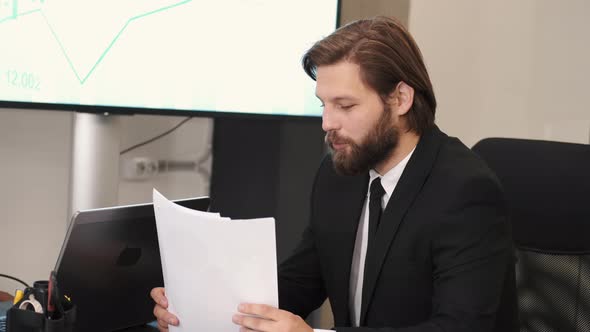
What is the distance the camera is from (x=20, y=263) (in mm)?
2121

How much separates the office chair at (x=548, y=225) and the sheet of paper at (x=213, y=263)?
653 millimetres

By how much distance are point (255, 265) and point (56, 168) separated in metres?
1.16

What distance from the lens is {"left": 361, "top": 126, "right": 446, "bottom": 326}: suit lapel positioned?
4.65ft

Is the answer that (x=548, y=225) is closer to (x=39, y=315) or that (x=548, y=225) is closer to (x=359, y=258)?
(x=359, y=258)

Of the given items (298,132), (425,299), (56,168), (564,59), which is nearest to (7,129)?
(56,168)

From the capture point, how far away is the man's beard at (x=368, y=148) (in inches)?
56.9

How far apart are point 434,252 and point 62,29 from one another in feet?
3.51

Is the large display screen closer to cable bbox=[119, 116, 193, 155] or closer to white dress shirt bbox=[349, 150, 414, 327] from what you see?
cable bbox=[119, 116, 193, 155]

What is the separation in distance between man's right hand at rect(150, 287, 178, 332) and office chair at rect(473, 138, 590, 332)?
0.76 metres

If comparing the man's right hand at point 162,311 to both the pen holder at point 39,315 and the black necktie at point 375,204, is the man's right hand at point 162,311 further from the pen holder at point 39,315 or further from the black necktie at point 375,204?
the black necktie at point 375,204

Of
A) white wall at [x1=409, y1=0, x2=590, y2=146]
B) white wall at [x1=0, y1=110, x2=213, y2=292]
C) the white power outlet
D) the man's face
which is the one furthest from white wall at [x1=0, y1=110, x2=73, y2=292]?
white wall at [x1=409, y1=0, x2=590, y2=146]

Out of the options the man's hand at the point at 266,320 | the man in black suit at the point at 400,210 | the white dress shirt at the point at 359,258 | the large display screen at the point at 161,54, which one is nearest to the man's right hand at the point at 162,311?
the man in black suit at the point at 400,210

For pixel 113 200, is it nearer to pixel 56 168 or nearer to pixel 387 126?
pixel 56 168

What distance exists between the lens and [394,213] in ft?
4.67
